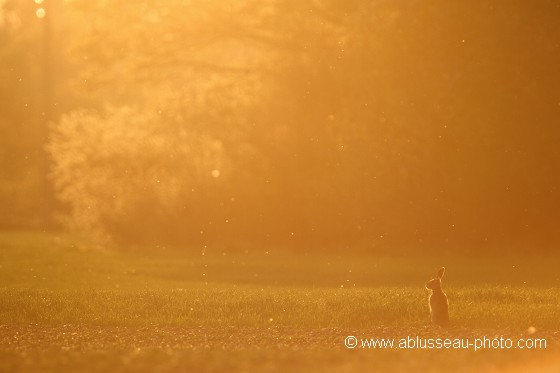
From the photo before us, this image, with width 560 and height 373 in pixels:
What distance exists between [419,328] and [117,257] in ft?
55.7

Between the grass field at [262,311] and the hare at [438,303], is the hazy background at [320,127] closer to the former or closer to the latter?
the grass field at [262,311]

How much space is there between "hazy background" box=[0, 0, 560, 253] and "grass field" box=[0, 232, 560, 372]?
6.22 ft

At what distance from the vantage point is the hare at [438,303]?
16.0 m

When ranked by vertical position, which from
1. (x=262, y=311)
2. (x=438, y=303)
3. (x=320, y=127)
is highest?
(x=320, y=127)

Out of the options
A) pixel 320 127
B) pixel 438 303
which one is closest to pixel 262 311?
pixel 438 303

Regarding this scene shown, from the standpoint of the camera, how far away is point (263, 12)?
3359 centimetres

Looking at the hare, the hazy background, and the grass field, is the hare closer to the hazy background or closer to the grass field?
the grass field

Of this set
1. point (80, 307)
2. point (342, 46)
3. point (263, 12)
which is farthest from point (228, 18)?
point (80, 307)

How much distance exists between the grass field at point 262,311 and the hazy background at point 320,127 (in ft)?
6.22

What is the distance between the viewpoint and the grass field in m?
9.49

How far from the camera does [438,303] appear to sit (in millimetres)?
16031

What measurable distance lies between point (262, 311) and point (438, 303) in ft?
13.0

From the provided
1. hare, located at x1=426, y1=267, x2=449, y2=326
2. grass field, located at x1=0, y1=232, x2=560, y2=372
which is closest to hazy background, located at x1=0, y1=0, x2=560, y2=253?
grass field, located at x1=0, y1=232, x2=560, y2=372

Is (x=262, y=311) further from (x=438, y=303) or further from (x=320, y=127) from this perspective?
(x=320, y=127)
